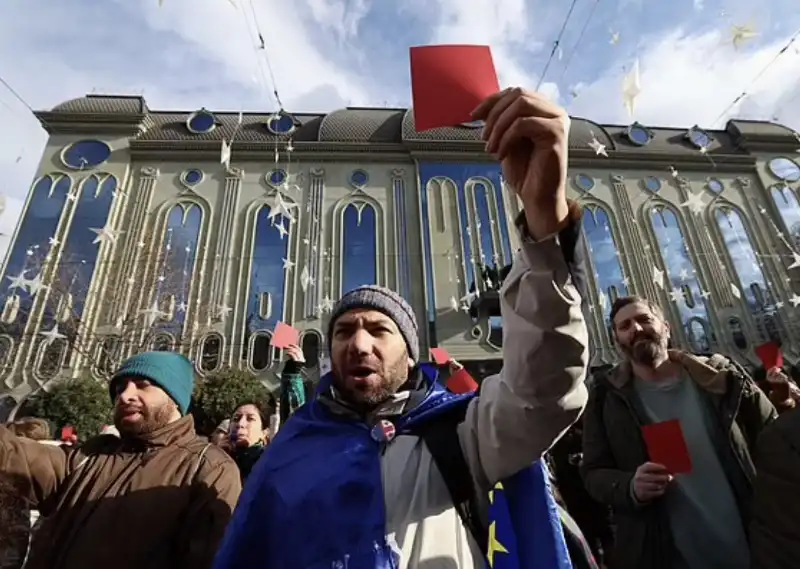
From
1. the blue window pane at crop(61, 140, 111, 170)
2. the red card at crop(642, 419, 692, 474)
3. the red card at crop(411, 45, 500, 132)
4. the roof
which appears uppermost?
the roof

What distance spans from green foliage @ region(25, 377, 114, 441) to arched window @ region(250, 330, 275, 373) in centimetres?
426

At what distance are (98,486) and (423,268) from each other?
15261mm

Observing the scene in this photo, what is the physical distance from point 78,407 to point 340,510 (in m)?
15.6

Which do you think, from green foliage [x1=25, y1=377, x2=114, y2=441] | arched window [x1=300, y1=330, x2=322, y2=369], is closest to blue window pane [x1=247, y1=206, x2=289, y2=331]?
arched window [x1=300, y1=330, x2=322, y2=369]

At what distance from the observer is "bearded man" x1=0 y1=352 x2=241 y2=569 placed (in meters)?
1.59

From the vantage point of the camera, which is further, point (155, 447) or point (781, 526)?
point (155, 447)

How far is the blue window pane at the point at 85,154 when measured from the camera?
17.3 metres

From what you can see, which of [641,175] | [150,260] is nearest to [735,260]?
[641,175]

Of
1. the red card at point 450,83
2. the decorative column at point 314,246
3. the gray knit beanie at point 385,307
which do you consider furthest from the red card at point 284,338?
the decorative column at point 314,246

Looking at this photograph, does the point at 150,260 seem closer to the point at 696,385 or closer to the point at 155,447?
the point at 155,447

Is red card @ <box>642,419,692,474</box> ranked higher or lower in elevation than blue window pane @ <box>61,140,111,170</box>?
lower

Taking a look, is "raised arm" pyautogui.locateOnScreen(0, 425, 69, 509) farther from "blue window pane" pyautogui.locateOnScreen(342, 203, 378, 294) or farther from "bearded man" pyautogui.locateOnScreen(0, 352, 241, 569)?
"blue window pane" pyautogui.locateOnScreen(342, 203, 378, 294)

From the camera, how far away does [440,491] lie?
3.43 feet

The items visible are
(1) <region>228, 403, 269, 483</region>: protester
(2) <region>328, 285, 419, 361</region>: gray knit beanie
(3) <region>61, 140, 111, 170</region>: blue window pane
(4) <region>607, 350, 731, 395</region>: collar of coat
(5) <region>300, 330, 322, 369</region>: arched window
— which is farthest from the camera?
(3) <region>61, 140, 111, 170</region>: blue window pane
